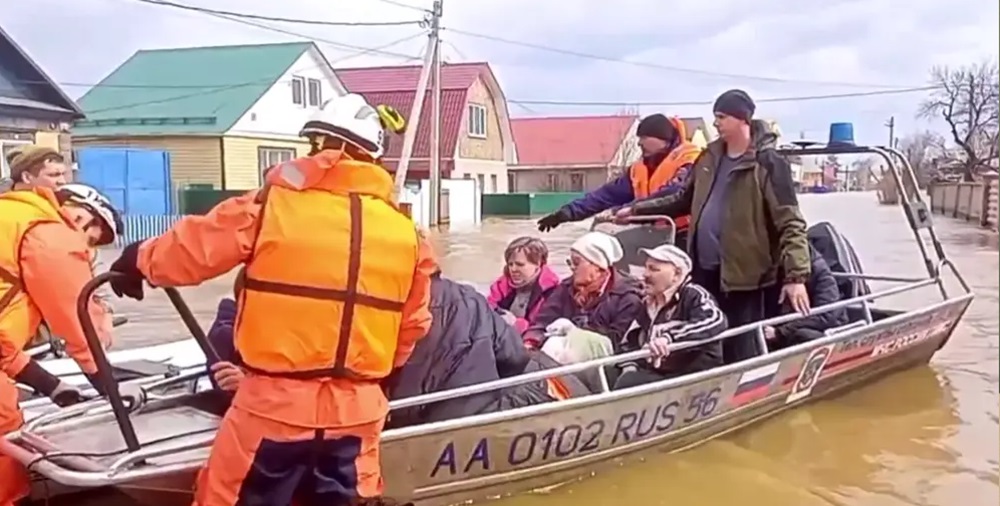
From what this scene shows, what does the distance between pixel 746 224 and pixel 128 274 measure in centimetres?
336

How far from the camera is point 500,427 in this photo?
3.82 m

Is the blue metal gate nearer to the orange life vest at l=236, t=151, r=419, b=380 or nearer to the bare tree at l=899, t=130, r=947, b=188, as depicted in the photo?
the bare tree at l=899, t=130, r=947, b=188

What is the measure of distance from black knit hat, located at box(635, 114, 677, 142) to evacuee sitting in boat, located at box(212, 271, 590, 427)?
232 cm

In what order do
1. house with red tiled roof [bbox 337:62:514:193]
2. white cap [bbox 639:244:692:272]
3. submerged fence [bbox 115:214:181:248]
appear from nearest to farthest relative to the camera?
1. white cap [bbox 639:244:692:272]
2. submerged fence [bbox 115:214:181:248]
3. house with red tiled roof [bbox 337:62:514:193]

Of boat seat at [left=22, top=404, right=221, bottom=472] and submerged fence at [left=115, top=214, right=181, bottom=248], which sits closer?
boat seat at [left=22, top=404, right=221, bottom=472]

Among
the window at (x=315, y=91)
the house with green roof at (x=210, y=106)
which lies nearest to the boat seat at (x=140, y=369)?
the window at (x=315, y=91)

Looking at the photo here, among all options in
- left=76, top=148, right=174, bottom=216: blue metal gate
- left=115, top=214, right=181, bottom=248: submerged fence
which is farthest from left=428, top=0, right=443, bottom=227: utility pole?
left=76, top=148, right=174, bottom=216: blue metal gate

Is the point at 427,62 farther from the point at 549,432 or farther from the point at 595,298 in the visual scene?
the point at 549,432

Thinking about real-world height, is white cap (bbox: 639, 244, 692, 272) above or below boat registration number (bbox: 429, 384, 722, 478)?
above

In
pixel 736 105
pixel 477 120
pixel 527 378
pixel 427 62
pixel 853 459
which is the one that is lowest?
pixel 853 459

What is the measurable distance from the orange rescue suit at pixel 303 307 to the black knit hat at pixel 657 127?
11.6 feet

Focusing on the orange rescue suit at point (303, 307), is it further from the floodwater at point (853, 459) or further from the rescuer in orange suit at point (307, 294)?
the floodwater at point (853, 459)

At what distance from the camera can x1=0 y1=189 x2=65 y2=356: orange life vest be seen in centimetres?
303

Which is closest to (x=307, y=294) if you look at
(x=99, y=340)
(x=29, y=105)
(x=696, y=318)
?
(x=99, y=340)
